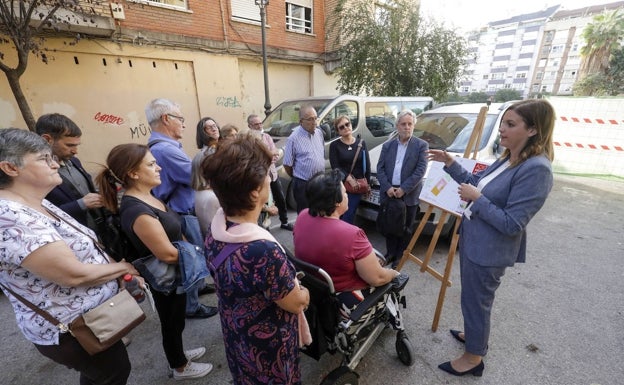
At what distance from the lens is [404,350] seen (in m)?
2.02

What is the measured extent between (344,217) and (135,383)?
262 centimetres

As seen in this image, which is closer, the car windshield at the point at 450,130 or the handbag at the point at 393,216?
the handbag at the point at 393,216

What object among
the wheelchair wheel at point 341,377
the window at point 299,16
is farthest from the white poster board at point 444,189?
the window at point 299,16

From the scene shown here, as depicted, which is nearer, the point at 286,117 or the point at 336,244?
the point at 336,244

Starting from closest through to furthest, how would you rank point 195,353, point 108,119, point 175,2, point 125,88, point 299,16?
point 195,353, point 108,119, point 125,88, point 175,2, point 299,16

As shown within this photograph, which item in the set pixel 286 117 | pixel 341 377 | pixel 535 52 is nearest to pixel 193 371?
pixel 341 377

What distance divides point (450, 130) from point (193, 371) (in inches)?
173

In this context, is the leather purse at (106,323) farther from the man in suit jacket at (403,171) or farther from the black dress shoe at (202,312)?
the man in suit jacket at (403,171)

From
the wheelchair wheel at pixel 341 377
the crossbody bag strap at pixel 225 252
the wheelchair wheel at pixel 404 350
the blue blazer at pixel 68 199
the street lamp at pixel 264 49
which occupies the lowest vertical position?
the wheelchair wheel at pixel 404 350

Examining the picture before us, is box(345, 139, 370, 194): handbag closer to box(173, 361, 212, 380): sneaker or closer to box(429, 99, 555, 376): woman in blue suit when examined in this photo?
box(429, 99, 555, 376): woman in blue suit

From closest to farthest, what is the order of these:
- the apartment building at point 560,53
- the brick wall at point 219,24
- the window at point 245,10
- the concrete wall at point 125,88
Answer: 1. the concrete wall at point 125,88
2. the brick wall at point 219,24
3. the window at point 245,10
4. the apartment building at point 560,53

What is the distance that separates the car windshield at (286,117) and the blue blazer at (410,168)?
7.45 ft

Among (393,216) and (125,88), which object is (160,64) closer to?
(125,88)

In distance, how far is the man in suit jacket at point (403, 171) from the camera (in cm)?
303
